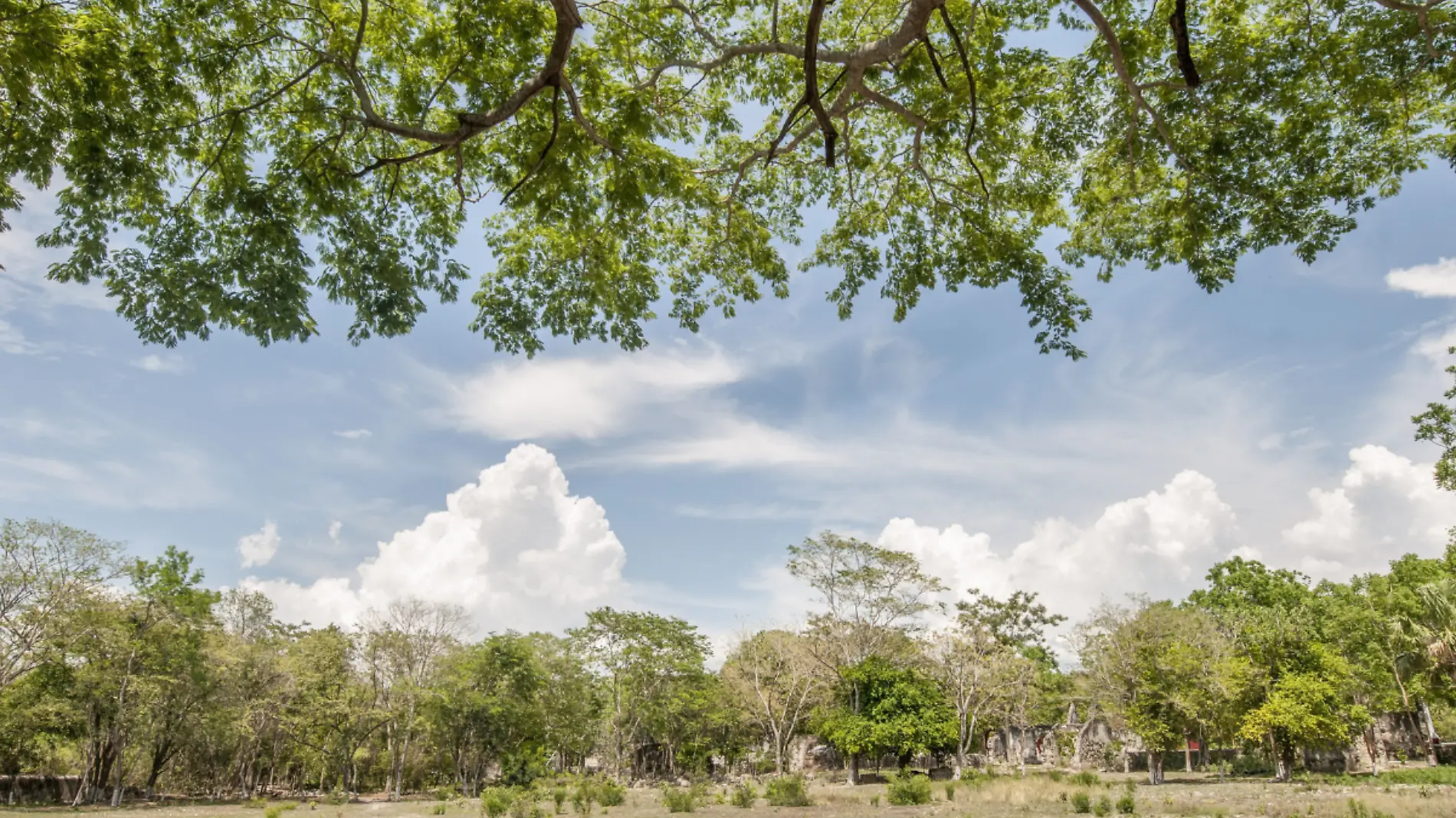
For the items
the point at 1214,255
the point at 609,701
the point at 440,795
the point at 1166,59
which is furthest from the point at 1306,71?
the point at 609,701

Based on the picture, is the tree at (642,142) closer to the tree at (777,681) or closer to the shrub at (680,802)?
the shrub at (680,802)

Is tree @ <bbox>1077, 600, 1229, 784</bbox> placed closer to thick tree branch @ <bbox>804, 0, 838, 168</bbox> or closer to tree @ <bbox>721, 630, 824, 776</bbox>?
tree @ <bbox>721, 630, 824, 776</bbox>

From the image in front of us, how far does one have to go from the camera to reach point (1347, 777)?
22531 millimetres

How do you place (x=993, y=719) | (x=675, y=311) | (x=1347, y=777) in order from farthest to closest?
1. (x=993, y=719)
2. (x=1347, y=777)
3. (x=675, y=311)

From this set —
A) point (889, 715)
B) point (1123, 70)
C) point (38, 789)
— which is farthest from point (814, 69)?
point (38, 789)

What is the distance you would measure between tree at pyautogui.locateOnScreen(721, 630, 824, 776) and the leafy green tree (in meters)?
2.05

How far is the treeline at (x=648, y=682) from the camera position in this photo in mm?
24234

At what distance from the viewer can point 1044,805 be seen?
18250mm

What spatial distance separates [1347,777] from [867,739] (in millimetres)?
15560

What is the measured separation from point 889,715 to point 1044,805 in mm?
12743

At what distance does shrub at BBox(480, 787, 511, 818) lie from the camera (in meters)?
17.8

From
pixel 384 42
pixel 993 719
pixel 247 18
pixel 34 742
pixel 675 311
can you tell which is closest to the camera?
pixel 247 18

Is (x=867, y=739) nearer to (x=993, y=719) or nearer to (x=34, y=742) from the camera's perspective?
(x=993, y=719)

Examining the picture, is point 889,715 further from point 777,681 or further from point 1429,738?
point 1429,738
